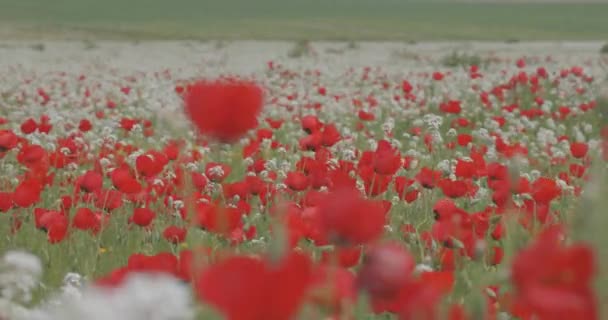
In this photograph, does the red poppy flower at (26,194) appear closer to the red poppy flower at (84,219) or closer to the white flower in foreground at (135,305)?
the red poppy flower at (84,219)

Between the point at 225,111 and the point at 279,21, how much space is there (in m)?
63.4

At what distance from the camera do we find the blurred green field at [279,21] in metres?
49.7

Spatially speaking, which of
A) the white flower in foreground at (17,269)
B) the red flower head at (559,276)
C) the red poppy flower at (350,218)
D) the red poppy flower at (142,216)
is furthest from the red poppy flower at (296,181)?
the red flower head at (559,276)

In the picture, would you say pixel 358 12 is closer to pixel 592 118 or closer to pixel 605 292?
pixel 592 118

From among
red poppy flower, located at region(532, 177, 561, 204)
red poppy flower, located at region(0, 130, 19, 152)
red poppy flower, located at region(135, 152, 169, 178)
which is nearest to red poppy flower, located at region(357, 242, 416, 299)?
red poppy flower, located at region(532, 177, 561, 204)

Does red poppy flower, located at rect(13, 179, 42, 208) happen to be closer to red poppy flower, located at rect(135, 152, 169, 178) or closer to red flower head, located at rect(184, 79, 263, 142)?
red poppy flower, located at rect(135, 152, 169, 178)

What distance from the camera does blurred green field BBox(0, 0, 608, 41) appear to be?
4972 cm

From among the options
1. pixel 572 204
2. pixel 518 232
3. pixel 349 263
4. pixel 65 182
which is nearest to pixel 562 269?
pixel 518 232

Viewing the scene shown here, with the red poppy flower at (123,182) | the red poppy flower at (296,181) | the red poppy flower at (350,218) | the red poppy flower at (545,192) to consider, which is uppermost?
the red poppy flower at (123,182)

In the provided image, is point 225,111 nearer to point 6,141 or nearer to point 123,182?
point 123,182

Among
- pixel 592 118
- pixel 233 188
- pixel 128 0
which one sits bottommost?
pixel 233 188

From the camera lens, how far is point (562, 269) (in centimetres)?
109

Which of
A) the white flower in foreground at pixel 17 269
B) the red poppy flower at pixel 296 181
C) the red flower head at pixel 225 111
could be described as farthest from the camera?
the red poppy flower at pixel 296 181

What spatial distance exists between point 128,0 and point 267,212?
81.6 metres
